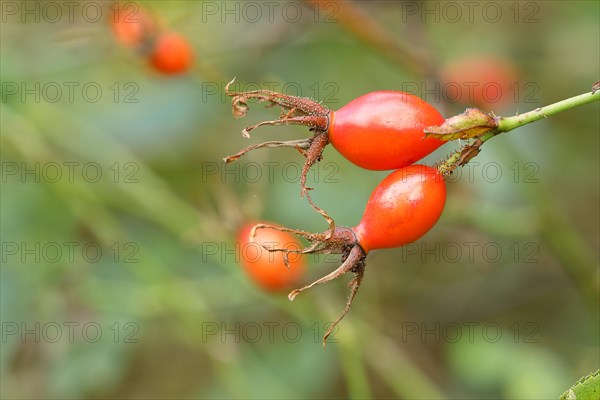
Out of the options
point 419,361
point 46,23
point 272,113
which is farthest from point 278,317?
point 46,23

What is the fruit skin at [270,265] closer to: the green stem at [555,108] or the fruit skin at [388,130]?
the fruit skin at [388,130]

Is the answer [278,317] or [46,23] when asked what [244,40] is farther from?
[278,317]

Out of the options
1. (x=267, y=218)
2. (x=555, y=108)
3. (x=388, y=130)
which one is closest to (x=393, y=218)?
(x=388, y=130)

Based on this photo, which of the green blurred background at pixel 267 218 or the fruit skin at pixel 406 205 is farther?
the green blurred background at pixel 267 218

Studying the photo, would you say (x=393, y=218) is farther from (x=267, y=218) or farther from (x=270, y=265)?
(x=267, y=218)

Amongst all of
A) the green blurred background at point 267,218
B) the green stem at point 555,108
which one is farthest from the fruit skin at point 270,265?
the green stem at point 555,108

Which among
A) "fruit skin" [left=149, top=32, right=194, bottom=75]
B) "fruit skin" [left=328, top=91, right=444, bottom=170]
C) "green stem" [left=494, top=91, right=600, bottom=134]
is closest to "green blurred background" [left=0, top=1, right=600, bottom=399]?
"fruit skin" [left=149, top=32, right=194, bottom=75]
